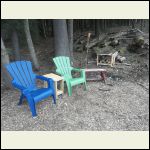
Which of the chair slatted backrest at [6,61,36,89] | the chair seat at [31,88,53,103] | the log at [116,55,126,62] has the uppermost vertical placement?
the log at [116,55,126,62]

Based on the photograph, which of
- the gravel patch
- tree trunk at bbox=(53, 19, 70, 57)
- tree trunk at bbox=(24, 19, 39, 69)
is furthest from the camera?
tree trunk at bbox=(53, 19, 70, 57)

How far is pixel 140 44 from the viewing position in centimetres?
557

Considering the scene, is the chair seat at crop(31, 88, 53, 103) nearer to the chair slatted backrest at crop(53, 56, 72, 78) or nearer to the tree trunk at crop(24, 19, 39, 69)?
the chair slatted backrest at crop(53, 56, 72, 78)

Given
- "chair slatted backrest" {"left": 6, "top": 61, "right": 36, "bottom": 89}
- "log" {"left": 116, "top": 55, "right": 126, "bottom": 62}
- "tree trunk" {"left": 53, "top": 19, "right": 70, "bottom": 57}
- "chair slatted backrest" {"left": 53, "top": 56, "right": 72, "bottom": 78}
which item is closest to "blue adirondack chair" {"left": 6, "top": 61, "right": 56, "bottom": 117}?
"chair slatted backrest" {"left": 6, "top": 61, "right": 36, "bottom": 89}

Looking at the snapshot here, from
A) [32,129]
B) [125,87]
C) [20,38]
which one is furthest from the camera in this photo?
[20,38]

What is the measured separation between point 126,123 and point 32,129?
1336 mm

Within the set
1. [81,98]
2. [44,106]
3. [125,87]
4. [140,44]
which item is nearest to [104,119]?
[81,98]

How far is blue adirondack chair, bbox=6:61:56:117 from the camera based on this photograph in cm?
295

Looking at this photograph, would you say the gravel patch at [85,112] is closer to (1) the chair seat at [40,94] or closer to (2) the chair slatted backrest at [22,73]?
(1) the chair seat at [40,94]

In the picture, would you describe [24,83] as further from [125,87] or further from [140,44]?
[140,44]

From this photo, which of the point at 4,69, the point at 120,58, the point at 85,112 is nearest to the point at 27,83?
the point at 4,69

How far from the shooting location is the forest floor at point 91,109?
2.78 m

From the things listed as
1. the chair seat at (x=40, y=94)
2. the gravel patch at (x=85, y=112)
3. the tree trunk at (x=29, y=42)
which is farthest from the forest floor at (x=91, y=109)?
the tree trunk at (x=29, y=42)

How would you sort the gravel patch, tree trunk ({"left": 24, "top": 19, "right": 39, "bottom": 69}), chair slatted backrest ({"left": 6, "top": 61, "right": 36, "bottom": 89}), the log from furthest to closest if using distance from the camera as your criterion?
the log < tree trunk ({"left": 24, "top": 19, "right": 39, "bottom": 69}) < chair slatted backrest ({"left": 6, "top": 61, "right": 36, "bottom": 89}) < the gravel patch
